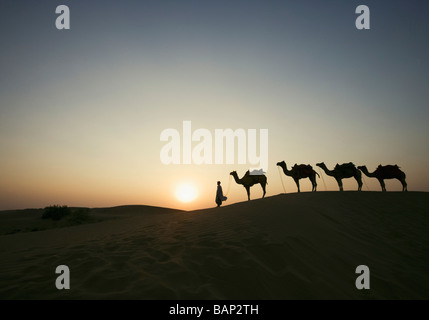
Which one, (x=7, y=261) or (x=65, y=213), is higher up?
(x=7, y=261)

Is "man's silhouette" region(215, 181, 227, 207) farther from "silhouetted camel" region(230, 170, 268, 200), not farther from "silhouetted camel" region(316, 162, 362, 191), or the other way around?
"silhouetted camel" region(316, 162, 362, 191)

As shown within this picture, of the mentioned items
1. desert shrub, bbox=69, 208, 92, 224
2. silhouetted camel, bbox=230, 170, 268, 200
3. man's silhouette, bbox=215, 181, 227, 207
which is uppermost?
silhouetted camel, bbox=230, 170, 268, 200

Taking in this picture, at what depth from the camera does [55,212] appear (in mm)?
24156

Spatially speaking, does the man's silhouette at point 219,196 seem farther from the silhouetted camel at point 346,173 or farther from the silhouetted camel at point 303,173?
the silhouetted camel at point 346,173

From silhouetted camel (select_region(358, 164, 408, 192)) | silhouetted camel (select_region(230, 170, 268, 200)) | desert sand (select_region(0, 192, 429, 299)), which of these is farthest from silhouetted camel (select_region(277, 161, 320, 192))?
desert sand (select_region(0, 192, 429, 299))

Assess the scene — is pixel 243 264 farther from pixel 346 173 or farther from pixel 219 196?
pixel 346 173

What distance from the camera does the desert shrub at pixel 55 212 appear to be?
2388cm

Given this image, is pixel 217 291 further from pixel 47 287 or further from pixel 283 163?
pixel 283 163

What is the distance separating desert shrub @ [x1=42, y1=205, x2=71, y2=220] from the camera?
2388 cm

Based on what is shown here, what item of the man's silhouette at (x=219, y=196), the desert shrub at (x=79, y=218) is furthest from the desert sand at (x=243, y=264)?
the desert shrub at (x=79, y=218)
